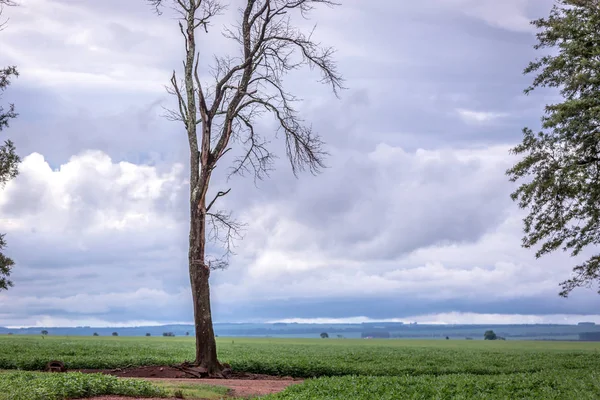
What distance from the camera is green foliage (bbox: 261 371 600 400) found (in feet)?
53.4

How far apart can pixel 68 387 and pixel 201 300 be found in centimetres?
894

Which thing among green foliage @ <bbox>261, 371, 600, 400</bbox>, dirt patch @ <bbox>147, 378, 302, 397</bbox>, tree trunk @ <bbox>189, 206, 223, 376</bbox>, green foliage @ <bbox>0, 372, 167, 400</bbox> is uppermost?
tree trunk @ <bbox>189, 206, 223, 376</bbox>

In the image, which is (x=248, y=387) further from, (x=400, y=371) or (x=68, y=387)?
(x=400, y=371)


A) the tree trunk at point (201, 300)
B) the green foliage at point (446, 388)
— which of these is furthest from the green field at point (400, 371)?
the tree trunk at point (201, 300)

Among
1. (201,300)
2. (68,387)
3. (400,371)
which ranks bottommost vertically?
(400,371)

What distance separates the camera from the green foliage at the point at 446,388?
16.3 meters

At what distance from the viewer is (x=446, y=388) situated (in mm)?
17375

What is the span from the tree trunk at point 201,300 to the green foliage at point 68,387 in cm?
658

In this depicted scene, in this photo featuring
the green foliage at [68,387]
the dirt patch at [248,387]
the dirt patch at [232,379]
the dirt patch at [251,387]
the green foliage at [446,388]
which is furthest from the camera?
the dirt patch at [232,379]

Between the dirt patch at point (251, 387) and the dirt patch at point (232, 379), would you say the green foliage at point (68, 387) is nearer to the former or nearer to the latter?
the dirt patch at point (251, 387)

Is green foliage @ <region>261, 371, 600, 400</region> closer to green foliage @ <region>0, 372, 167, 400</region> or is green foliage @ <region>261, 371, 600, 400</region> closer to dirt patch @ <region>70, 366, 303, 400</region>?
dirt patch @ <region>70, 366, 303, 400</region>

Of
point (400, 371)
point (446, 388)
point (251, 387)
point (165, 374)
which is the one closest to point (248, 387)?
point (251, 387)

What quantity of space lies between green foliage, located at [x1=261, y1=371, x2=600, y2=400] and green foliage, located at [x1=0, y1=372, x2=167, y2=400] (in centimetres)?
341

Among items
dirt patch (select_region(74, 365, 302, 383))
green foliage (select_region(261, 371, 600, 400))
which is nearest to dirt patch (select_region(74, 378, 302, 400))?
green foliage (select_region(261, 371, 600, 400))
